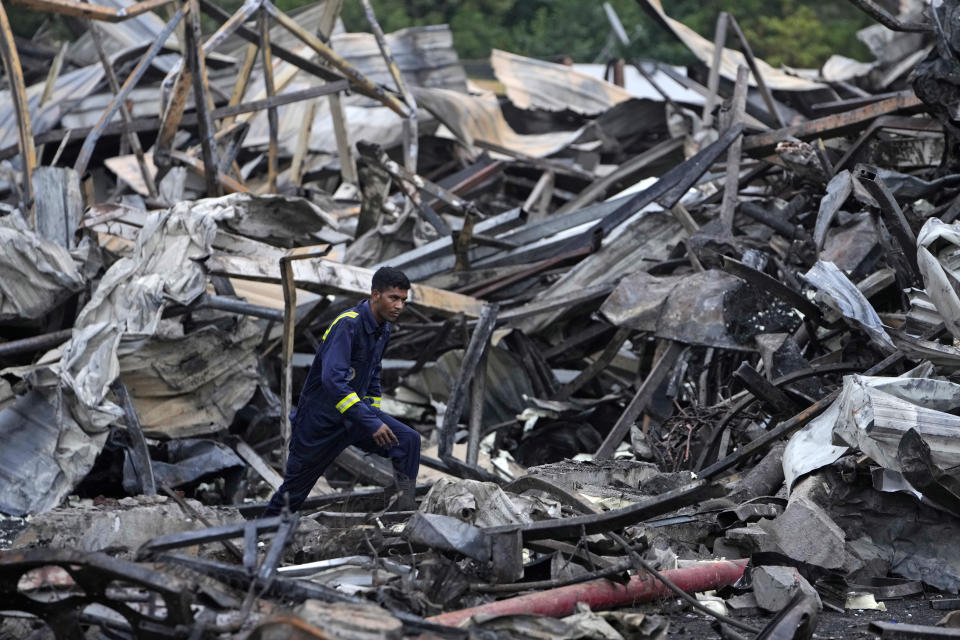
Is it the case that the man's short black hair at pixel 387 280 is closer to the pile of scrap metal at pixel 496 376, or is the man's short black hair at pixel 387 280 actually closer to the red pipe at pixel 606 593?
the pile of scrap metal at pixel 496 376

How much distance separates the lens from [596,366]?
25.6ft

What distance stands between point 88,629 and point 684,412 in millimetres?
3637

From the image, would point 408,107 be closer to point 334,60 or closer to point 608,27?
point 334,60

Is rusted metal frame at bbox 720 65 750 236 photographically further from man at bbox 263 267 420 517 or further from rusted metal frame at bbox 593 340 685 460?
man at bbox 263 267 420 517

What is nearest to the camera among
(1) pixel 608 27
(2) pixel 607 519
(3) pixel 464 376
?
(2) pixel 607 519

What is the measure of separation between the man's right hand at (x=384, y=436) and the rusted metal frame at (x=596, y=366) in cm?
290

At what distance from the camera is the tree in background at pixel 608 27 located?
26.8m

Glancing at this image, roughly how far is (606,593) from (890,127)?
530cm

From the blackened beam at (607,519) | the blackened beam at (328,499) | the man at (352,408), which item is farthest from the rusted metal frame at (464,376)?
the blackened beam at (607,519)

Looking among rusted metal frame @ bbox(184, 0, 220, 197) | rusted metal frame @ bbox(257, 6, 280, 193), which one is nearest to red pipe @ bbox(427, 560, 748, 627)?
rusted metal frame @ bbox(184, 0, 220, 197)

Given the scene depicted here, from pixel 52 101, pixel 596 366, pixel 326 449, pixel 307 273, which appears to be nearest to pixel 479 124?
pixel 52 101

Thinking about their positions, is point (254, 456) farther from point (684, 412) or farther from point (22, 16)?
point (22, 16)

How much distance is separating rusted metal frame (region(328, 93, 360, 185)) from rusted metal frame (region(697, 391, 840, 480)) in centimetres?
542

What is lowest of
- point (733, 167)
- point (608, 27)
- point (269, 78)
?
point (608, 27)
